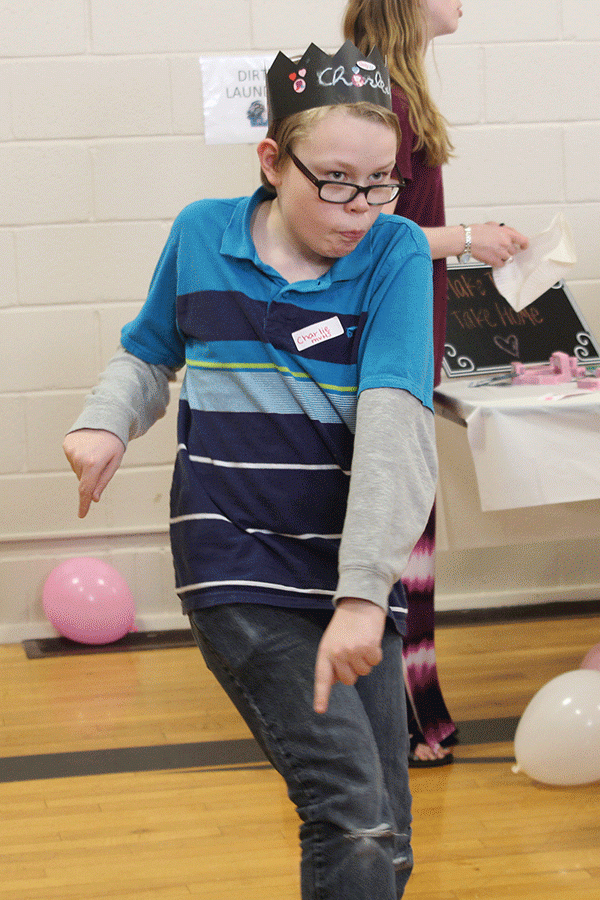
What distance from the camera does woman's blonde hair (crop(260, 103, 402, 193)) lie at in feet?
3.33

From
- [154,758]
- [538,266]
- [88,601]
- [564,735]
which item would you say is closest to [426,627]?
[564,735]

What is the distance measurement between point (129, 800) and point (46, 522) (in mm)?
1315

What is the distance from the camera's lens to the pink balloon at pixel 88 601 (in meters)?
2.90

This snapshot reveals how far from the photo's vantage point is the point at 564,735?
1.89m

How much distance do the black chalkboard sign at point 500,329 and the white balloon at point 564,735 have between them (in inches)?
34.5

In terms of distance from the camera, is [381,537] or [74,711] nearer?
[381,537]

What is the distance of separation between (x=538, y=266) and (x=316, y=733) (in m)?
1.36

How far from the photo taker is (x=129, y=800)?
197 centimetres

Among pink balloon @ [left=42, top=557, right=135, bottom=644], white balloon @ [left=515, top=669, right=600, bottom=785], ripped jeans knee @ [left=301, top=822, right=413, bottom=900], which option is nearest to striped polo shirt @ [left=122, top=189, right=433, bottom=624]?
ripped jeans knee @ [left=301, top=822, right=413, bottom=900]

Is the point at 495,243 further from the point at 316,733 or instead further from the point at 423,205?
the point at 316,733

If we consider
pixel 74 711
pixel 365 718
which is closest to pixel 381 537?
pixel 365 718

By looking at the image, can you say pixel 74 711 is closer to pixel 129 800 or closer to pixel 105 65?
pixel 129 800

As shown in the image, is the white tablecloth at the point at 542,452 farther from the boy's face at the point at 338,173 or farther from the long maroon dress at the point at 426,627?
the boy's face at the point at 338,173

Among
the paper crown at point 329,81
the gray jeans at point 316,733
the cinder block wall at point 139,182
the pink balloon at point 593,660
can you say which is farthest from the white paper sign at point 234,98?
the gray jeans at point 316,733
